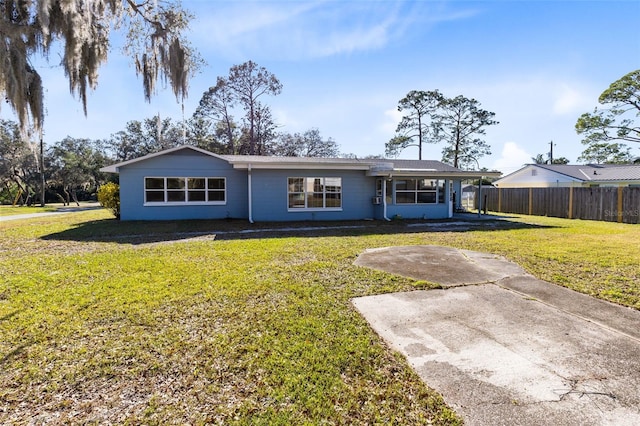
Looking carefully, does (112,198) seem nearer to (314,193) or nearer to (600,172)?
(314,193)

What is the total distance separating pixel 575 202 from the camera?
616 inches

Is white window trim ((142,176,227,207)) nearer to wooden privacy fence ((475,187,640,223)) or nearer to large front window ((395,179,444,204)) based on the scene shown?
large front window ((395,179,444,204))

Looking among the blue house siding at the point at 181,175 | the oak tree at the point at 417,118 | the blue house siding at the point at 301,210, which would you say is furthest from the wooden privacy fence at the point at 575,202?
the blue house siding at the point at 181,175

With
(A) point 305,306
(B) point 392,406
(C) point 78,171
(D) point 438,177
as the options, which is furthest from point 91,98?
(C) point 78,171

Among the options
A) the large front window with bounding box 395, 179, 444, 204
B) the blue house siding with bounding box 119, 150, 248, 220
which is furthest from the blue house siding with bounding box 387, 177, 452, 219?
the blue house siding with bounding box 119, 150, 248, 220

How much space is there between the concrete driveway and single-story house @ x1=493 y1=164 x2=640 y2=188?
2449 centimetres

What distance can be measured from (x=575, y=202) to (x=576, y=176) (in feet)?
40.4

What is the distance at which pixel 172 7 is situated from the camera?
6242 mm

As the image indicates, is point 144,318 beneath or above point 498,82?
beneath

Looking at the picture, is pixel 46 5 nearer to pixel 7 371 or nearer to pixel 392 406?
pixel 7 371

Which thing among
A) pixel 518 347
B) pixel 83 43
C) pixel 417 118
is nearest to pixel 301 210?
pixel 83 43

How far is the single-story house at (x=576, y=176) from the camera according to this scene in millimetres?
22656

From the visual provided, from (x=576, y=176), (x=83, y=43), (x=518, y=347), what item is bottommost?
(x=518, y=347)

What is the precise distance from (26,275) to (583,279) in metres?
8.86
